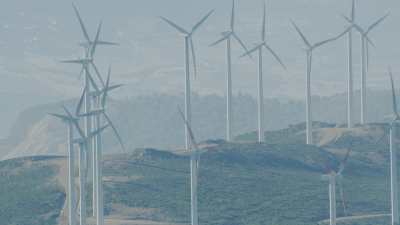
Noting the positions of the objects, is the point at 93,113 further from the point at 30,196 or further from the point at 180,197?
the point at 30,196

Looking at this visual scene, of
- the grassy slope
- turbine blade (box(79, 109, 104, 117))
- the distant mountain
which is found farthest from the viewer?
the grassy slope

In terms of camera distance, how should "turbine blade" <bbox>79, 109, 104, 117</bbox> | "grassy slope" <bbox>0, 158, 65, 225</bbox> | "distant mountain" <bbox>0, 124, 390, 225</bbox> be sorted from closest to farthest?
"turbine blade" <bbox>79, 109, 104, 117</bbox>
"distant mountain" <bbox>0, 124, 390, 225</bbox>
"grassy slope" <bbox>0, 158, 65, 225</bbox>

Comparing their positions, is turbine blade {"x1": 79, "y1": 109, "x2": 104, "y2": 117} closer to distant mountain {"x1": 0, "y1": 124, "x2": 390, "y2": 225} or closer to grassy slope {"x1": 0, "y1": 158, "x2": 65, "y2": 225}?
distant mountain {"x1": 0, "y1": 124, "x2": 390, "y2": 225}

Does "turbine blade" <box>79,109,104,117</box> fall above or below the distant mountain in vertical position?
above

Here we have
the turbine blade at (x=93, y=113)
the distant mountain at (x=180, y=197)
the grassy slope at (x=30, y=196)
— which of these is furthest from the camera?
the grassy slope at (x=30, y=196)

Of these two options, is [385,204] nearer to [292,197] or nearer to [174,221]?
[292,197]

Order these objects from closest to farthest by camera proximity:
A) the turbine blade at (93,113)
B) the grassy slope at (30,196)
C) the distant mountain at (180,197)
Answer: the turbine blade at (93,113) < the distant mountain at (180,197) < the grassy slope at (30,196)

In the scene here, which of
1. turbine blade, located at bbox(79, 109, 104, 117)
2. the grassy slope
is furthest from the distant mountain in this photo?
turbine blade, located at bbox(79, 109, 104, 117)

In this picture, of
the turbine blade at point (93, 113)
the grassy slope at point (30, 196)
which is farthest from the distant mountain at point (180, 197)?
the turbine blade at point (93, 113)

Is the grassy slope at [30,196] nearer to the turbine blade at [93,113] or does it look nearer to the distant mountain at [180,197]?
the distant mountain at [180,197]

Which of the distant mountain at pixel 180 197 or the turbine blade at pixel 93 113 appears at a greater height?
the turbine blade at pixel 93 113

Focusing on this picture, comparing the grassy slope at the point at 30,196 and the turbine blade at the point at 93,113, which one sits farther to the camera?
the grassy slope at the point at 30,196

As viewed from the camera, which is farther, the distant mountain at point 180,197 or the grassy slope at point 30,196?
the grassy slope at point 30,196

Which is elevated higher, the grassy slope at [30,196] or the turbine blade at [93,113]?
the turbine blade at [93,113]
